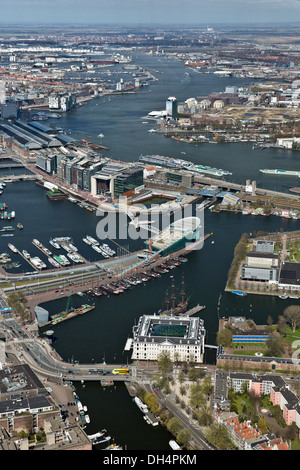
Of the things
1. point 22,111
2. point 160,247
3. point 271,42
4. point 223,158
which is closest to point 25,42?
point 271,42

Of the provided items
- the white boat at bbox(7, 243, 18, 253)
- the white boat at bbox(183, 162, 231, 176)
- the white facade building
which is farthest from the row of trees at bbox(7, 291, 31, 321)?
the white boat at bbox(183, 162, 231, 176)

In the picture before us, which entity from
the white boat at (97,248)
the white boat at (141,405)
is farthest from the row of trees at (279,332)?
the white boat at (97,248)

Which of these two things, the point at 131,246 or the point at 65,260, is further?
the point at 131,246

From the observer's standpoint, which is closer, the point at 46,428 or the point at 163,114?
the point at 46,428

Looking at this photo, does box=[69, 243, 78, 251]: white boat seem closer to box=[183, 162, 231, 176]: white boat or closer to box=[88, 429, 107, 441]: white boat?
box=[88, 429, 107, 441]: white boat

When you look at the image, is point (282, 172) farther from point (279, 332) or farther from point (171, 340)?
point (171, 340)

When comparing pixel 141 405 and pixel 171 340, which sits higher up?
pixel 171 340

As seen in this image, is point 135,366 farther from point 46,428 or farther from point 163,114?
point 163,114

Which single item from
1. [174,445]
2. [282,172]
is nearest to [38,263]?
[174,445]
